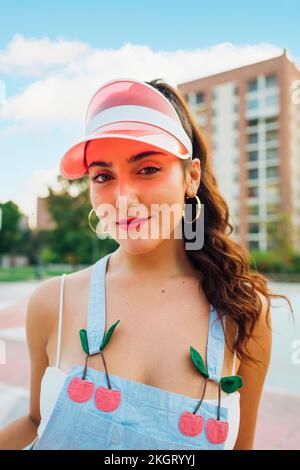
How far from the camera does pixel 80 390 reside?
67 cm

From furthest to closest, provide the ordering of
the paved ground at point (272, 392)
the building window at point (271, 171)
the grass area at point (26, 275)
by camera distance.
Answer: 1. the building window at point (271, 171)
2. the grass area at point (26, 275)
3. the paved ground at point (272, 392)

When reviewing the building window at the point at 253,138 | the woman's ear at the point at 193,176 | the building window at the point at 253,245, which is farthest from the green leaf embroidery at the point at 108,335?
the building window at the point at 253,138

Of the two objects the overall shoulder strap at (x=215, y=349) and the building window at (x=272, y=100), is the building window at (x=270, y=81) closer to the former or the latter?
the building window at (x=272, y=100)

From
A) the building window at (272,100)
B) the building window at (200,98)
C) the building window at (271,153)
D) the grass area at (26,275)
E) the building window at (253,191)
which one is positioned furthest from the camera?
the building window at (200,98)

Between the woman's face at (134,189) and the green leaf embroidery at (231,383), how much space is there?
258 mm

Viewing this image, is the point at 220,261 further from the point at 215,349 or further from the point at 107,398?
the point at 107,398

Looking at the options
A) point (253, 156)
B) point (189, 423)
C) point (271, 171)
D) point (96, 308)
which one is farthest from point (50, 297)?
point (253, 156)

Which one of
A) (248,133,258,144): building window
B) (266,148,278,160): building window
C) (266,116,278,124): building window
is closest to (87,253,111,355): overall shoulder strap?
(266,148,278,160): building window

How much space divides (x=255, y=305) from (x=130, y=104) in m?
0.45

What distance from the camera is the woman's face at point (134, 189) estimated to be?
669 millimetres

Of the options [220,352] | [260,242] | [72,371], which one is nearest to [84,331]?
[72,371]

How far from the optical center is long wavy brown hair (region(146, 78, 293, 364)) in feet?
2.55

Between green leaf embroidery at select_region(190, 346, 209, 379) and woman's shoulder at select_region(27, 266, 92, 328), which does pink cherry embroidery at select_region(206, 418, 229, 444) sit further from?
woman's shoulder at select_region(27, 266, 92, 328)

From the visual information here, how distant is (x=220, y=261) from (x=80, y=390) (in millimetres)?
380
